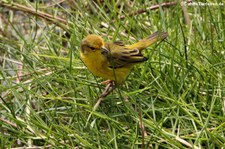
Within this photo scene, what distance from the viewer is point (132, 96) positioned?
2.74 m

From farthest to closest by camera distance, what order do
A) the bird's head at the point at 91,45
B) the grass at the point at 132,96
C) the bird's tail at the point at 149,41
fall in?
the bird's tail at the point at 149,41
the bird's head at the point at 91,45
the grass at the point at 132,96

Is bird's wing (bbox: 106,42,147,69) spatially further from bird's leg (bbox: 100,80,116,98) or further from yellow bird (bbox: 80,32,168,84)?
bird's leg (bbox: 100,80,116,98)

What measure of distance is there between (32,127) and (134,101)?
53cm

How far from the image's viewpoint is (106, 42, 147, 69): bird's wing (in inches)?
110

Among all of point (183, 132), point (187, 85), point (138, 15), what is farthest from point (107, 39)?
point (183, 132)

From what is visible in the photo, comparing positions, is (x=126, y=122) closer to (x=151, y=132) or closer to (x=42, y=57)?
(x=151, y=132)

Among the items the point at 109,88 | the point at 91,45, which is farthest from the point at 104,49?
the point at 109,88

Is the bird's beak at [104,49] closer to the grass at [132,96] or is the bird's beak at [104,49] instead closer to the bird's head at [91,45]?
the bird's head at [91,45]

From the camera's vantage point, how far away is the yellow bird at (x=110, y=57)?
2736mm

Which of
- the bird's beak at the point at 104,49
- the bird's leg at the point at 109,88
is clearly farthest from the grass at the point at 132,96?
the bird's beak at the point at 104,49

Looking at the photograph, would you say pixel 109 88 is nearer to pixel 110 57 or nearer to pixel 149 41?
pixel 110 57

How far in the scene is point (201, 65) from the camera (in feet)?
9.19

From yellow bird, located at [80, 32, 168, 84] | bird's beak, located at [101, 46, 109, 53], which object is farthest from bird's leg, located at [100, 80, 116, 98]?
bird's beak, located at [101, 46, 109, 53]

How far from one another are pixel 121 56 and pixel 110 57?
168mm
